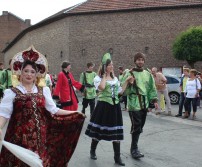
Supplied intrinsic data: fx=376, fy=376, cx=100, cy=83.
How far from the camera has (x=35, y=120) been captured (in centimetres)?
435

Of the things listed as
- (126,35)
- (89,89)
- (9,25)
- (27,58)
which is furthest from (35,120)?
(9,25)

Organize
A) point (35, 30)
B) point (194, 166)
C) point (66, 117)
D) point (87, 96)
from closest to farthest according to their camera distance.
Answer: point (66, 117) → point (194, 166) → point (87, 96) → point (35, 30)

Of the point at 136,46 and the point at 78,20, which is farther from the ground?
the point at 78,20

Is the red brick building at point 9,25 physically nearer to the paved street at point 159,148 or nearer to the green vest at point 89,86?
the green vest at point 89,86

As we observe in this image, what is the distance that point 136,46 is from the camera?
35531mm

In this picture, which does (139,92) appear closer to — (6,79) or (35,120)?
(35,120)

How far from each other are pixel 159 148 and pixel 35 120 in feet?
14.1

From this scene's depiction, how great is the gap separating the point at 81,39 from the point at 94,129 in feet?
98.5

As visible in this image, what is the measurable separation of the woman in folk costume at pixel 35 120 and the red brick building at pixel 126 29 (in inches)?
1221

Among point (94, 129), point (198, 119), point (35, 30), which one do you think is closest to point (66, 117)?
point (94, 129)

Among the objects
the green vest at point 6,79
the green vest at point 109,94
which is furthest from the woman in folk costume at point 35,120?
the green vest at point 6,79

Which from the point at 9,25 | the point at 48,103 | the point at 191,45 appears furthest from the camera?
the point at 9,25

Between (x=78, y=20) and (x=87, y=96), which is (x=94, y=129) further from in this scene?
(x=78, y=20)

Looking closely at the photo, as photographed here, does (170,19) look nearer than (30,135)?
No
